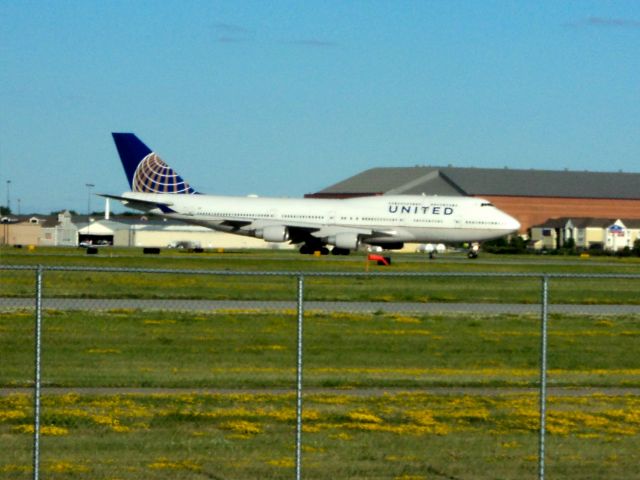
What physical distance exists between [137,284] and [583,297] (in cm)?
1379

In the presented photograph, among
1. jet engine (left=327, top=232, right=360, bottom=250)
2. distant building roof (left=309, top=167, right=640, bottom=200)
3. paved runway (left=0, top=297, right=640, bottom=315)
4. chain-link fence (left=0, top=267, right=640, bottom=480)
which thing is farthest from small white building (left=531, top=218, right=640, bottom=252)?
chain-link fence (left=0, top=267, right=640, bottom=480)

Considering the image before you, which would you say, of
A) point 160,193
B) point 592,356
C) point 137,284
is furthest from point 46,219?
point 592,356

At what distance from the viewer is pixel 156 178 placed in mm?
75875

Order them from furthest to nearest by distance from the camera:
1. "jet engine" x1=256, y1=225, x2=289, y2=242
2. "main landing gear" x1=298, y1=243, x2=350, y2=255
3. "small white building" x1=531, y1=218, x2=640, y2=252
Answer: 1. "small white building" x1=531, y1=218, x2=640, y2=252
2. "main landing gear" x1=298, y1=243, x2=350, y2=255
3. "jet engine" x1=256, y1=225, x2=289, y2=242

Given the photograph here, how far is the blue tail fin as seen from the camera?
75625 mm

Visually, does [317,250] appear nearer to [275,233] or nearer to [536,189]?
[275,233]

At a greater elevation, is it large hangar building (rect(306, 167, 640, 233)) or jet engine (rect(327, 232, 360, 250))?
large hangar building (rect(306, 167, 640, 233))

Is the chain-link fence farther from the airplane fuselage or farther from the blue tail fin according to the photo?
the blue tail fin

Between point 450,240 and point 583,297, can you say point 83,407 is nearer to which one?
point 583,297

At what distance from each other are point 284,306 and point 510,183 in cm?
12099

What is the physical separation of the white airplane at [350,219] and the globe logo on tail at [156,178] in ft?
17.8

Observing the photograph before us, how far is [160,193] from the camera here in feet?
248

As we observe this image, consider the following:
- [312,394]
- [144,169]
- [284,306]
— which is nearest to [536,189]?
[144,169]

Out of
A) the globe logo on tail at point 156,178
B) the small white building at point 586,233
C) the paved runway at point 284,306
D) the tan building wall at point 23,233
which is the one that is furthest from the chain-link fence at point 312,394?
the tan building wall at point 23,233
